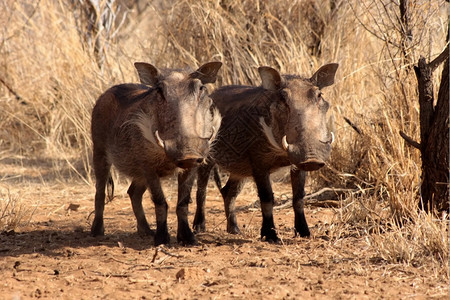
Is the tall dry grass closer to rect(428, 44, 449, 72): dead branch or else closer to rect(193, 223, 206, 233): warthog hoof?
rect(428, 44, 449, 72): dead branch

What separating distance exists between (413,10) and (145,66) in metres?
1.97

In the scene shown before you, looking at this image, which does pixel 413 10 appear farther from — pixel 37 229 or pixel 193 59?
pixel 37 229

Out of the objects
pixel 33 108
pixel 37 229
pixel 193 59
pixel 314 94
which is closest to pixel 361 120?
pixel 314 94

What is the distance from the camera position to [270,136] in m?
4.27

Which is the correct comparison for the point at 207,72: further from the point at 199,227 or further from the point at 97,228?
the point at 97,228

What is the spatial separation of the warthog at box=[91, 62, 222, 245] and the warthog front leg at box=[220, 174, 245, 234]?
568mm

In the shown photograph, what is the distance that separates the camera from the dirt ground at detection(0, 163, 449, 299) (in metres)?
3.20

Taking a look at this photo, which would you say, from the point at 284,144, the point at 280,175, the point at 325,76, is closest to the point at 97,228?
the point at 284,144

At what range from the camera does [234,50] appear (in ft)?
21.4

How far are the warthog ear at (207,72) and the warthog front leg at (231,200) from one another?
936 mm

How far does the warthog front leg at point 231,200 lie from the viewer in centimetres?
484

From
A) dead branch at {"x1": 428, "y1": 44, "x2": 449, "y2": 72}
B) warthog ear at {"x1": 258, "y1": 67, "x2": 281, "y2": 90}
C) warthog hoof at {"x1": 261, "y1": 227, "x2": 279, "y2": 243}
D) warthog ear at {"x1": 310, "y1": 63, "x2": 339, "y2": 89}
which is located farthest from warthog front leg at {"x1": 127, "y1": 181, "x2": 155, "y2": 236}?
dead branch at {"x1": 428, "y1": 44, "x2": 449, "y2": 72}

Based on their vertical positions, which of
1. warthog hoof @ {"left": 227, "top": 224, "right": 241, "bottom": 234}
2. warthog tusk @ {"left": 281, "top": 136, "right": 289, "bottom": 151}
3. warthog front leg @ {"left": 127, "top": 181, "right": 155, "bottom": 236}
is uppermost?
warthog tusk @ {"left": 281, "top": 136, "right": 289, "bottom": 151}

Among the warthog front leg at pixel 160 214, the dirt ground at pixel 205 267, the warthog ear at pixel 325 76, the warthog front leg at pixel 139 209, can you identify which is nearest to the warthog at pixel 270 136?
the warthog ear at pixel 325 76
